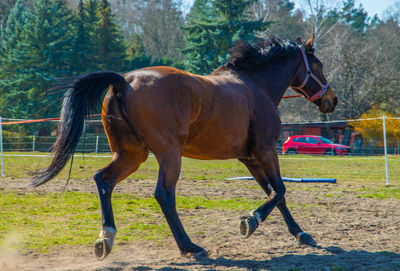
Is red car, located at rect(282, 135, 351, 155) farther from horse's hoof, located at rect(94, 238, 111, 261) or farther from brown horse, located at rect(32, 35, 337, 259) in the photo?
horse's hoof, located at rect(94, 238, 111, 261)

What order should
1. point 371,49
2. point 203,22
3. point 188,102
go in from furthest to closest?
point 371,49, point 203,22, point 188,102

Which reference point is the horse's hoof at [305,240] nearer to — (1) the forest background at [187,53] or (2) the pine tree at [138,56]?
(1) the forest background at [187,53]

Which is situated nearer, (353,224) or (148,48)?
(353,224)

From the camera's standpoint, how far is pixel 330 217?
645 centimetres

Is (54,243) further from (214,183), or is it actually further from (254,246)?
(214,183)

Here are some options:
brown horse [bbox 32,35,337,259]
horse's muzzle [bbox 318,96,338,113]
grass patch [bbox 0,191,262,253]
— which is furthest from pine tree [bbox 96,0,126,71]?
brown horse [bbox 32,35,337,259]

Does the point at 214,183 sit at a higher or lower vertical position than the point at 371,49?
lower

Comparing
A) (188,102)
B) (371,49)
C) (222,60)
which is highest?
(371,49)

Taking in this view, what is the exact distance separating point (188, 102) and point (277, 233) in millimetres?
2173

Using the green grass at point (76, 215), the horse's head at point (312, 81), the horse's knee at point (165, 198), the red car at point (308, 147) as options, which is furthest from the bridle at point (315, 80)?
the red car at point (308, 147)

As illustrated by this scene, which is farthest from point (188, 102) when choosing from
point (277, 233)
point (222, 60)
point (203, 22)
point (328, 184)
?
point (203, 22)

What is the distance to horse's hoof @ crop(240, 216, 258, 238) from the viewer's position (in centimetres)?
461

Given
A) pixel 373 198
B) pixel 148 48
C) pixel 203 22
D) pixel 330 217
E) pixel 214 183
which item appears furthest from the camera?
pixel 148 48

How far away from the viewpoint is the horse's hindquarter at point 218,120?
4566 mm
